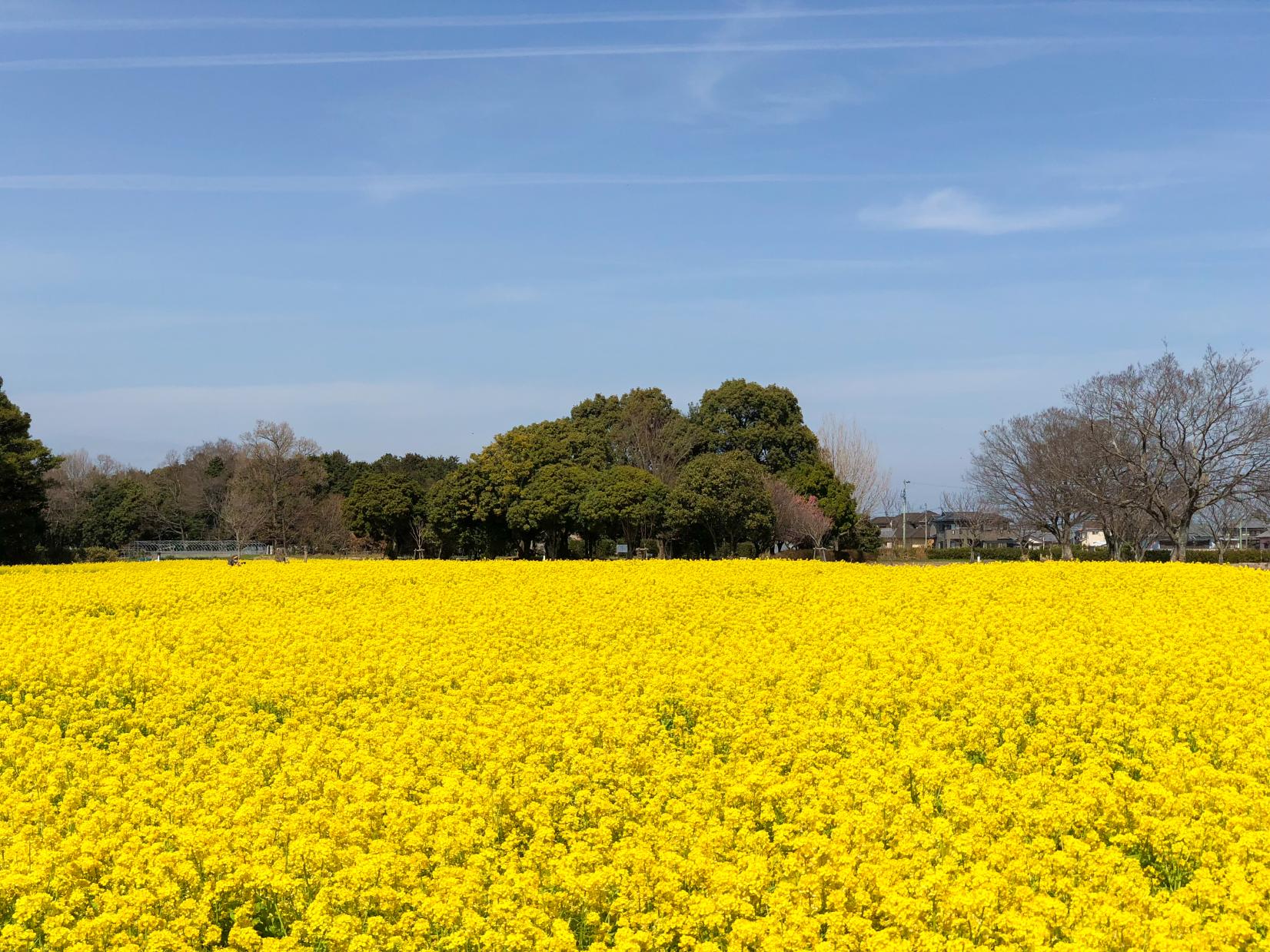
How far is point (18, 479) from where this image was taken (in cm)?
4722

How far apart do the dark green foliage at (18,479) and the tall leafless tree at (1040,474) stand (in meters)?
47.9

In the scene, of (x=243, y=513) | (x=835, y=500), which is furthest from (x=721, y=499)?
(x=243, y=513)

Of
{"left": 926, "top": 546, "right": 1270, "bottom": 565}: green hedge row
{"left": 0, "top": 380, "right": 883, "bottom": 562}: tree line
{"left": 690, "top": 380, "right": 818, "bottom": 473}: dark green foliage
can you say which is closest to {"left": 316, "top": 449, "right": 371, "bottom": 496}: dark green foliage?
{"left": 0, "top": 380, "right": 883, "bottom": 562}: tree line

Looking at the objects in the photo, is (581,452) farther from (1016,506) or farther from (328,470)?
(328,470)

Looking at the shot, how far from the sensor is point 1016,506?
63.4 m

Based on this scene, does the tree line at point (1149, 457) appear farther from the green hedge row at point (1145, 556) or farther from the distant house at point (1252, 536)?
the distant house at point (1252, 536)

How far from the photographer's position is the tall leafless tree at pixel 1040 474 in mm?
56875

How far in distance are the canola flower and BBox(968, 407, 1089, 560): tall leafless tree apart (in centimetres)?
4246

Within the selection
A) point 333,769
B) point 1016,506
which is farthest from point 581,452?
point 333,769

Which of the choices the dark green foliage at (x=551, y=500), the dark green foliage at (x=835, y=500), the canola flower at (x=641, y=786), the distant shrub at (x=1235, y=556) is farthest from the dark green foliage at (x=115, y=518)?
the distant shrub at (x=1235, y=556)

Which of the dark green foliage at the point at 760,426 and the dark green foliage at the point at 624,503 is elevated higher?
the dark green foliage at the point at 760,426

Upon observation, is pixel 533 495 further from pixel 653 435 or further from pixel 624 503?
pixel 653 435

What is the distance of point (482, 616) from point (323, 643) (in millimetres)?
3092

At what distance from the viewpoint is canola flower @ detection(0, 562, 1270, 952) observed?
5.93 m
